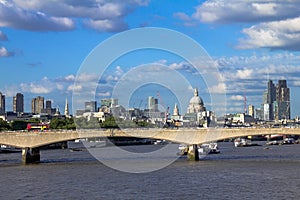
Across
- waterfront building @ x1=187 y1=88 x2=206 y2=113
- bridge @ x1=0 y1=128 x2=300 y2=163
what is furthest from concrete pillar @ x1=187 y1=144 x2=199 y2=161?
waterfront building @ x1=187 y1=88 x2=206 y2=113

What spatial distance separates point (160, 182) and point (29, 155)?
27491 millimetres

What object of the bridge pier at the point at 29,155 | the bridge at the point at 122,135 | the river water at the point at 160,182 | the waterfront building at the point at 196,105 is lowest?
the river water at the point at 160,182

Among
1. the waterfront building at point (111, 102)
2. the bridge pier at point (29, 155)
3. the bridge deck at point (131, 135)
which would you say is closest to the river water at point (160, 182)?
the bridge pier at point (29, 155)

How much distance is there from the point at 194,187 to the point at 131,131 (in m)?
27.9

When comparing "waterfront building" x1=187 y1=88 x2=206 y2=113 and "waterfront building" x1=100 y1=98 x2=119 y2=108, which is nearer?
"waterfront building" x1=100 y1=98 x2=119 y2=108

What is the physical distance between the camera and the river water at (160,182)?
1683 inches

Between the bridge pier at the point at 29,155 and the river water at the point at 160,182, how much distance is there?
6.20 metres

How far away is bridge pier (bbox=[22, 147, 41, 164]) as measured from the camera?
72.8 meters

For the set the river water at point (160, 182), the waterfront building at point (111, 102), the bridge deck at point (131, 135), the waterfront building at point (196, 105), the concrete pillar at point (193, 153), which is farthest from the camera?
the waterfront building at point (196, 105)

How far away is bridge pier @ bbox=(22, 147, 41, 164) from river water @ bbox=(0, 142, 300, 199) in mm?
6201

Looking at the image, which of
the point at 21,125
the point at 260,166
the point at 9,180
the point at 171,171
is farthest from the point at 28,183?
the point at 21,125

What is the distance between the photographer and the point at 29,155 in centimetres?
7344

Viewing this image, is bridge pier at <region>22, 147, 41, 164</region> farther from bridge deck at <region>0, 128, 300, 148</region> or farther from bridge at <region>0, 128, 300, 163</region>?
bridge deck at <region>0, 128, 300, 148</region>

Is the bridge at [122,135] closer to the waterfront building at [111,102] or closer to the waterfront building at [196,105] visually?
the waterfront building at [111,102]
